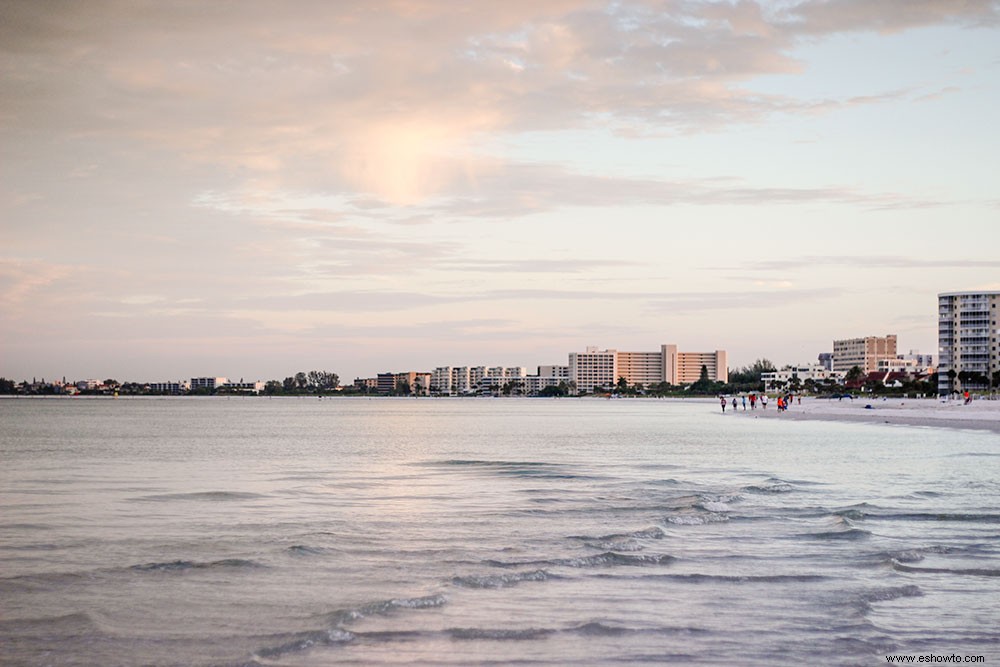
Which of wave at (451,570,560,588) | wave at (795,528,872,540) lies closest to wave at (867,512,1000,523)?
wave at (795,528,872,540)

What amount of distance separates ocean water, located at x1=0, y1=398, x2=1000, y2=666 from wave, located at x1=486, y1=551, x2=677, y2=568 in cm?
7

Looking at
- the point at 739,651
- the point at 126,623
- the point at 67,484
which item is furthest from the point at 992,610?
the point at 67,484

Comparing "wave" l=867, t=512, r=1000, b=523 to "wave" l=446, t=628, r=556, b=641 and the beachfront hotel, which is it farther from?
the beachfront hotel

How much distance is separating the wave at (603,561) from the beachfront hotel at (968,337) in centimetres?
17807

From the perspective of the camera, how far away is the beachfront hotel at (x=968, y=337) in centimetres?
17988

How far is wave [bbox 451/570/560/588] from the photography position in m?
12.3

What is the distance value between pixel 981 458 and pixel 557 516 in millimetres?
22845

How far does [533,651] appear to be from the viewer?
9164mm

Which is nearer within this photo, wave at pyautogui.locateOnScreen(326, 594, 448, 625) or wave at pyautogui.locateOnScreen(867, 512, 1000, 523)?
wave at pyautogui.locateOnScreen(326, 594, 448, 625)

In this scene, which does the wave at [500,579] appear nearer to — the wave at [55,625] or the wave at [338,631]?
the wave at [338,631]

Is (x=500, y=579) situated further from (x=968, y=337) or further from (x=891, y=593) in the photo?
(x=968, y=337)

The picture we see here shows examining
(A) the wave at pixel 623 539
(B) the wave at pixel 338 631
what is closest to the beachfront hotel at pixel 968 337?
(A) the wave at pixel 623 539

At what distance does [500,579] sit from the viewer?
12.7m

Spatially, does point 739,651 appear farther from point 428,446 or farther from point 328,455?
point 428,446
